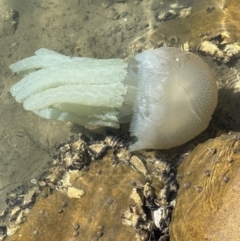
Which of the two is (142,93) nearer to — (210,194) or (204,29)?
(210,194)

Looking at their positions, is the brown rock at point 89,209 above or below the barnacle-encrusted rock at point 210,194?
below

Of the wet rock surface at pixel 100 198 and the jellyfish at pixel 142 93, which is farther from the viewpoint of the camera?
the jellyfish at pixel 142 93

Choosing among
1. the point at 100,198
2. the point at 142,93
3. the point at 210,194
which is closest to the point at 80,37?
the point at 142,93

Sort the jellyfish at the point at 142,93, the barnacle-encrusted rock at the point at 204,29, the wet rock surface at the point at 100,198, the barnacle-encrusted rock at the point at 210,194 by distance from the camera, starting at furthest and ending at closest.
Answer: the barnacle-encrusted rock at the point at 204,29, the jellyfish at the point at 142,93, the wet rock surface at the point at 100,198, the barnacle-encrusted rock at the point at 210,194

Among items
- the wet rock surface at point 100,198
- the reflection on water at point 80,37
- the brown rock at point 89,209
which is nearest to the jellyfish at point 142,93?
the wet rock surface at point 100,198

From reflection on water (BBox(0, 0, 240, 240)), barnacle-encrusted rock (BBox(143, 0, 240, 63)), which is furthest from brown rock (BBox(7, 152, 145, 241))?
barnacle-encrusted rock (BBox(143, 0, 240, 63))

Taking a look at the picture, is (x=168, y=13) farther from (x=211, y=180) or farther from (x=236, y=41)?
(x=211, y=180)

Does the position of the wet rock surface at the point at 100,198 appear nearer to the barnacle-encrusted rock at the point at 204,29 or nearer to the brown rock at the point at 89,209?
the brown rock at the point at 89,209

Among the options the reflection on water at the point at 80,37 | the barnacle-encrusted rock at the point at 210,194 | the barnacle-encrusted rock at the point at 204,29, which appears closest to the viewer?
the barnacle-encrusted rock at the point at 210,194
